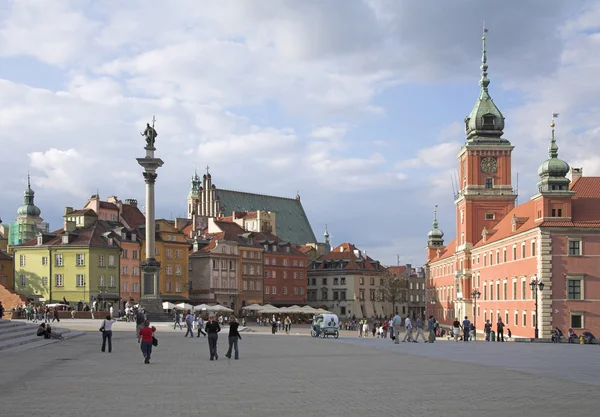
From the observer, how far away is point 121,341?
158ft

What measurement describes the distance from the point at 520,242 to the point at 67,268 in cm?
5269

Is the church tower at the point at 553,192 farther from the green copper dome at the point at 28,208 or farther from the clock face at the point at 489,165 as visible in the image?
the green copper dome at the point at 28,208

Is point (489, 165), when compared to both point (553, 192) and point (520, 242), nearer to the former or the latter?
point (520, 242)

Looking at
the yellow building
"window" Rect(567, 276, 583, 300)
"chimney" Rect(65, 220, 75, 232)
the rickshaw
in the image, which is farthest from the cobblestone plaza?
the yellow building

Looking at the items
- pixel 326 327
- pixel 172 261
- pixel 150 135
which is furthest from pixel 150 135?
pixel 172 261

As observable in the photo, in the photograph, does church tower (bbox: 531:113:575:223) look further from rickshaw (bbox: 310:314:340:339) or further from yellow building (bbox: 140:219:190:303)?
yellow building (bbox: 140:219:190:303)

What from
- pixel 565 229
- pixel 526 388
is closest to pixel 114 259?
pixel 565 229

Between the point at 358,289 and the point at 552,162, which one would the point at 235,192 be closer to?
the point at 358,289

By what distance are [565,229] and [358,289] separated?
3097 inches

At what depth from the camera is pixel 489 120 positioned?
369 feet

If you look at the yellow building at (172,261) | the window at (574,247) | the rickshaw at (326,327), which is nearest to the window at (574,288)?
the window at (574,247)

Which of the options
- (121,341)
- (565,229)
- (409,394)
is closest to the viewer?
(409,394)

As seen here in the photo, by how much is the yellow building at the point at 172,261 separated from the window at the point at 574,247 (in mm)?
57603

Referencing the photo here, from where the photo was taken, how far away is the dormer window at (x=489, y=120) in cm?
11238
